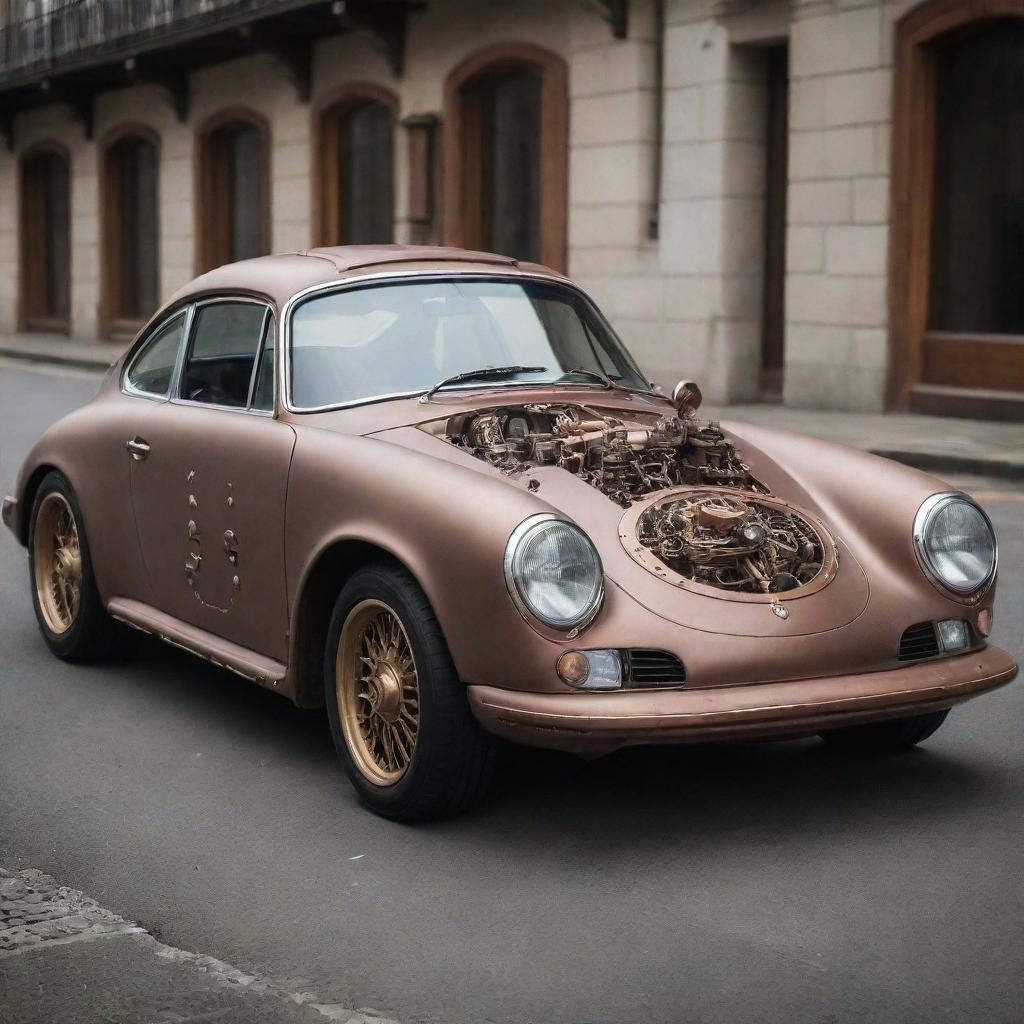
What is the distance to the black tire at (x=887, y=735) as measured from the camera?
541 centimetres

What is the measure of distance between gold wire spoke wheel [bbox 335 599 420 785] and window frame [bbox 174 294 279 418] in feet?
3.12

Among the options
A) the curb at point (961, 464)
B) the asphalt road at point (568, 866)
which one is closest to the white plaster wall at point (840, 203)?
the curb at point (961, 464)

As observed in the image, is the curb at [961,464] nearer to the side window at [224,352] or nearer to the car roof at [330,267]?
the car roof at [330,267]

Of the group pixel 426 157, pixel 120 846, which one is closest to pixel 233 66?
pixel 426 157

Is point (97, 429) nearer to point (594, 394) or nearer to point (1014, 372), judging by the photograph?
point (594, 394)

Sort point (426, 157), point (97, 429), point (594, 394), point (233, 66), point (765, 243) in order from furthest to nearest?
1. point (233, 66)
2. point (426, 157)
3. point (765, 243)
4. point (97, 429)
5. point (594, 394)

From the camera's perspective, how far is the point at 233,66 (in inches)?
1077

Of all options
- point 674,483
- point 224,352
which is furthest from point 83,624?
point 674,483

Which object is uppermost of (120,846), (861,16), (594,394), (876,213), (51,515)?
(861,16)

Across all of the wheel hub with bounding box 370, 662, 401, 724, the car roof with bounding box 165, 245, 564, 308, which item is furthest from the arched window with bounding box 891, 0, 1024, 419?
the wheel hub with bounding box 370, 662, 401, 724

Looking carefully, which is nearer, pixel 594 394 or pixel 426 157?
pixel 594 394

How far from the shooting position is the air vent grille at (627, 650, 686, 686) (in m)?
4.56

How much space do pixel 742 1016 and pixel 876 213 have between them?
14114mm

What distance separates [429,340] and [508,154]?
16512 mm
